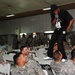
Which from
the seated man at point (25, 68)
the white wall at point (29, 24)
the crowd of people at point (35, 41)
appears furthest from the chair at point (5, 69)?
the white wall at point (29, 24)

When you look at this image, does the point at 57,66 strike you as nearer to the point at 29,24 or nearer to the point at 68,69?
the point at 68,69

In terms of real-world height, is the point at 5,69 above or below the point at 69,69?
below

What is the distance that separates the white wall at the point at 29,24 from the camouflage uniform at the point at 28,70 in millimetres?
6620

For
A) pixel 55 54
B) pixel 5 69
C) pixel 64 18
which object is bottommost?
pixel 5 69

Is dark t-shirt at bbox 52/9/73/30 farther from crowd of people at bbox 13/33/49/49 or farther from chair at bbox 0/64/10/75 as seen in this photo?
crowd of people at bbox 13/33/49/49

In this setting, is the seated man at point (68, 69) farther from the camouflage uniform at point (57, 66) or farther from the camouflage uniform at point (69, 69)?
the camouflage uniform at point (57, 66)

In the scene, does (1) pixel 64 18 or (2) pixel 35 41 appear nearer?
(1) pixel 64 18

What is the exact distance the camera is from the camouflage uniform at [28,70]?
8.04ft

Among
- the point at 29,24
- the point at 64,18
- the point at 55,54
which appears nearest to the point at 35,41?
the point at 29,24

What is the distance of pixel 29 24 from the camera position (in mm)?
10555

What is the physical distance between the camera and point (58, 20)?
447 centimetres

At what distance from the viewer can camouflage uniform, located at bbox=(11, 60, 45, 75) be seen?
2451mm

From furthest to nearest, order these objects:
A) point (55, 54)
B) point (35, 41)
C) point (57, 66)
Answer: point (35, 41)
point (55, 54)
point (57, 66)

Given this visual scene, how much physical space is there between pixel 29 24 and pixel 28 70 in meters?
8.20
